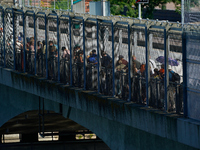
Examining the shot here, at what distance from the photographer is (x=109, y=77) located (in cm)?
1463

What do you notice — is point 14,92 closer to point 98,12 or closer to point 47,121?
point 47,121

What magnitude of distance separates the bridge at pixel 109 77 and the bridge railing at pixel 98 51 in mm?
21

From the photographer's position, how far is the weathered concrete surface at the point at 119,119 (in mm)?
11742

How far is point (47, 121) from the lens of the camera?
2777 cm

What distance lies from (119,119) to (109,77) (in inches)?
47.6

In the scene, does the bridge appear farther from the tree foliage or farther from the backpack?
the tree foliage

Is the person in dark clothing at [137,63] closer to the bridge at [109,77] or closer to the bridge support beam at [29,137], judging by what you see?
the bridge at [109,77]

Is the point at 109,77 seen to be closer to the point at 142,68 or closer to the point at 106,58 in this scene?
the point at 106,58

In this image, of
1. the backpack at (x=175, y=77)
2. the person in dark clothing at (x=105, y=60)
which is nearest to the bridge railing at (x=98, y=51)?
the person in dark clothing at (x=105, y=60)

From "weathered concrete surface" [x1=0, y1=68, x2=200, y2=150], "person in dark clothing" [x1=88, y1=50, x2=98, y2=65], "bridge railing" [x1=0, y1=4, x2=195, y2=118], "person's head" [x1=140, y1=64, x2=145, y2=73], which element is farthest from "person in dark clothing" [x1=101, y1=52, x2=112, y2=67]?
"person's head" [x1=140, y1=64, x2=145, y2=73]

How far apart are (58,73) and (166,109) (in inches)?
214

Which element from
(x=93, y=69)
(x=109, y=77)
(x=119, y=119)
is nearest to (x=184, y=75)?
(x=119, y=119)

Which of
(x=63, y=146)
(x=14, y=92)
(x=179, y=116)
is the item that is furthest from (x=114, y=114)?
(x=63, y=146)

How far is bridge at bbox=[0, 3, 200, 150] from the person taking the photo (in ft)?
38.5
